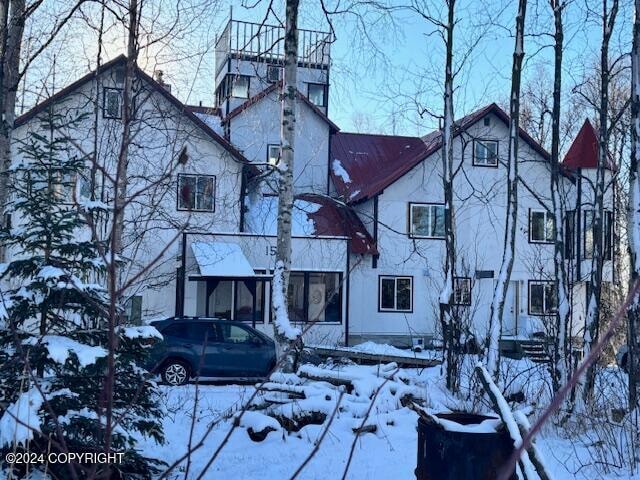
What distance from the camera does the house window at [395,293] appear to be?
24406mm

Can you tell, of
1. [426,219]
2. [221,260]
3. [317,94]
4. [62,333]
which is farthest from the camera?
[317,94]

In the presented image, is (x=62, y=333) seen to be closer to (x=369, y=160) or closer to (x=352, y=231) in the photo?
(x=352, y=231)

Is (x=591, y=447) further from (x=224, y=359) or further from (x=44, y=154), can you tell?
(x=224, y=359)

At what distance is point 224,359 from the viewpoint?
15.8 m

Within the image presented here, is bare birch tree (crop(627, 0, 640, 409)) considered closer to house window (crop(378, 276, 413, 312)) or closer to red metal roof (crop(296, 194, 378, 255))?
red metal roof (crop(296, 194, 378, 255))

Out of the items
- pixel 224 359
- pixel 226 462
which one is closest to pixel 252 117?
pixel 224 359

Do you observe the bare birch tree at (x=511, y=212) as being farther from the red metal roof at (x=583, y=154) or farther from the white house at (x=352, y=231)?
the red metal roof at (x=583, y=154)

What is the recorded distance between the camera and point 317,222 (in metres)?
24.5

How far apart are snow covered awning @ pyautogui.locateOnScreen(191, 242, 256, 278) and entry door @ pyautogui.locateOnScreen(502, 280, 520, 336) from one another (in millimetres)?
10026

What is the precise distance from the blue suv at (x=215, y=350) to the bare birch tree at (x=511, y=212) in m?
6.01

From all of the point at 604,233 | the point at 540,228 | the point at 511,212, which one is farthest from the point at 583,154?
the point at 511,212

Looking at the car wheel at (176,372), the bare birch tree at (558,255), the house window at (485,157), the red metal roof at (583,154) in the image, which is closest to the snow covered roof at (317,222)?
the house window at (485,157)

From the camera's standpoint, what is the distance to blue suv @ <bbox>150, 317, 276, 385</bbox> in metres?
15.1

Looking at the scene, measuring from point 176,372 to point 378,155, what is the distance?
52.3ft
